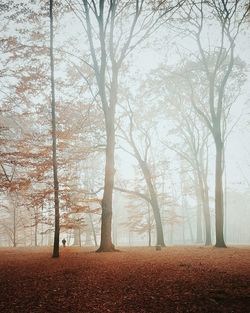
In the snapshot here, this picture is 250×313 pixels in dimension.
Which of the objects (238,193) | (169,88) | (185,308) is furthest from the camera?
(238,193)

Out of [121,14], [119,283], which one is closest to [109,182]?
[119,283]

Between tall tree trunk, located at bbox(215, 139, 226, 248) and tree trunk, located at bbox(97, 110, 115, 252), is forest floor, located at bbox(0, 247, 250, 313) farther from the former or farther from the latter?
tall tree trunk, located at bbox(215, 139, 226, 248)

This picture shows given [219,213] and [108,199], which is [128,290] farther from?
[219,213]

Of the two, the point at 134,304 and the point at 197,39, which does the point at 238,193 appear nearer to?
the point at 197,39

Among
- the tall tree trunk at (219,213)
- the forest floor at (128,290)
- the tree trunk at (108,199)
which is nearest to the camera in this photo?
the forest floor at (128,290)

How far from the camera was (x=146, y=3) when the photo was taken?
1623 centimetres

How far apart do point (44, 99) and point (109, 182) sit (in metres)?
7.01

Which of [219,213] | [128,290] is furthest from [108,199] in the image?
[128,290]

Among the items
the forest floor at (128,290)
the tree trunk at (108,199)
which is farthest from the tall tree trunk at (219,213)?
the forest floor at (128,290)

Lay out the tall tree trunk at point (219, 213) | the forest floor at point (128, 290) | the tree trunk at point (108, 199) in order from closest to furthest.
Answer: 1. the forest floor at point (128, 290)
2. the tree trunk at point (108, 199)
3. the tall tree trunk at point (219, 213)

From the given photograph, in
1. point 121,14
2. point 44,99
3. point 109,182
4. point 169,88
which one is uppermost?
point 121,14

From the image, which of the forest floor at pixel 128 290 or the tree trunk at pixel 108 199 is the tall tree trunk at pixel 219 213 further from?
the forest floor at pixel 128 290

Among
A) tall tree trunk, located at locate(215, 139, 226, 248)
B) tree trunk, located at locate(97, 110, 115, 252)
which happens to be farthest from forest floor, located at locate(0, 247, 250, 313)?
tall tree trunk, located at locate(215, 139, 226, 248)

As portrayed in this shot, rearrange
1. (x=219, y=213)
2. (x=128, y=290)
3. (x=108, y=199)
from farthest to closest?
(x=219, y=213)
(x=108, y=199)
(x=128, y=290)
